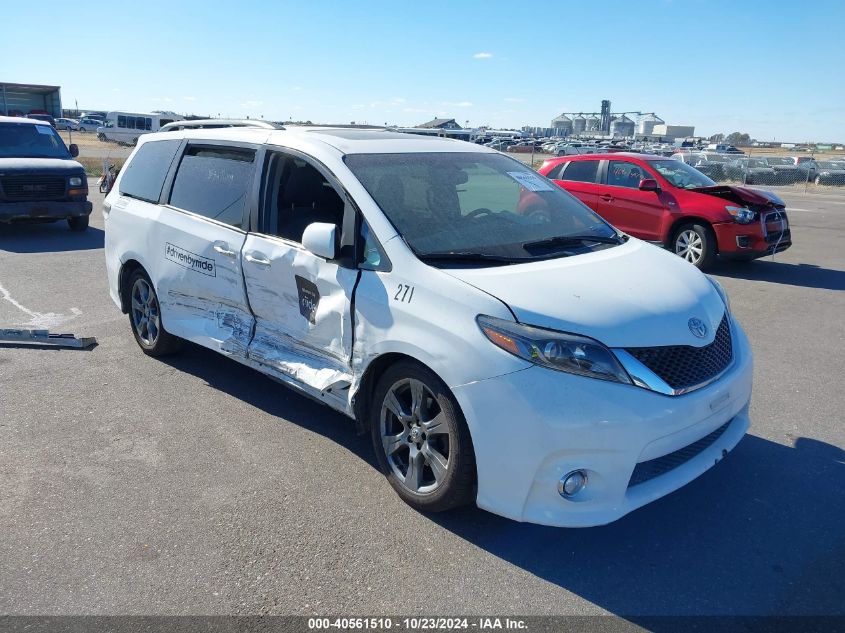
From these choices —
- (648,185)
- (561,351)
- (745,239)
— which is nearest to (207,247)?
(561,351)

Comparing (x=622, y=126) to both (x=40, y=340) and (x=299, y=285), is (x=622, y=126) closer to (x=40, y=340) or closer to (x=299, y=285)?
(x=40, y=340)

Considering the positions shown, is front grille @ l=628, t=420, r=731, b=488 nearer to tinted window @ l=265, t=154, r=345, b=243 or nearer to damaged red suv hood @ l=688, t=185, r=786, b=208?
tinted window @ l=265, t=154, r=345, b=243

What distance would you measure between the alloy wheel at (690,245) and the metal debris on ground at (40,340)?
8.08 m

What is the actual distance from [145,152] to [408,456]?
3891 mm

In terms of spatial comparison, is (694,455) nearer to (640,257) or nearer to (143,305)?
(640,257)

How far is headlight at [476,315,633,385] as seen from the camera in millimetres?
3045

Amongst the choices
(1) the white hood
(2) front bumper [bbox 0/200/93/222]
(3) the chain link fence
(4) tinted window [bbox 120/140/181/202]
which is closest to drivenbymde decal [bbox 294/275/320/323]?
(1) the white hood

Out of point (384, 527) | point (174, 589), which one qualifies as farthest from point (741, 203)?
point (174, 589)

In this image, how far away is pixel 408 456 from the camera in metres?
3.66

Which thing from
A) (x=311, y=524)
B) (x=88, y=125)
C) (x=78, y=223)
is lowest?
(x=311, y=524)

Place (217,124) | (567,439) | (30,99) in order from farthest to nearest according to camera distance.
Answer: (30,99)
(217,124)
(567,439)

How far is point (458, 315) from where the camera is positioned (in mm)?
3248

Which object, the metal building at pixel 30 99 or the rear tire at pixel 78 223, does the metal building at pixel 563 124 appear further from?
the rear tire at pixel 78 223

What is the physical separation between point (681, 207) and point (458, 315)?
8.20 metres
